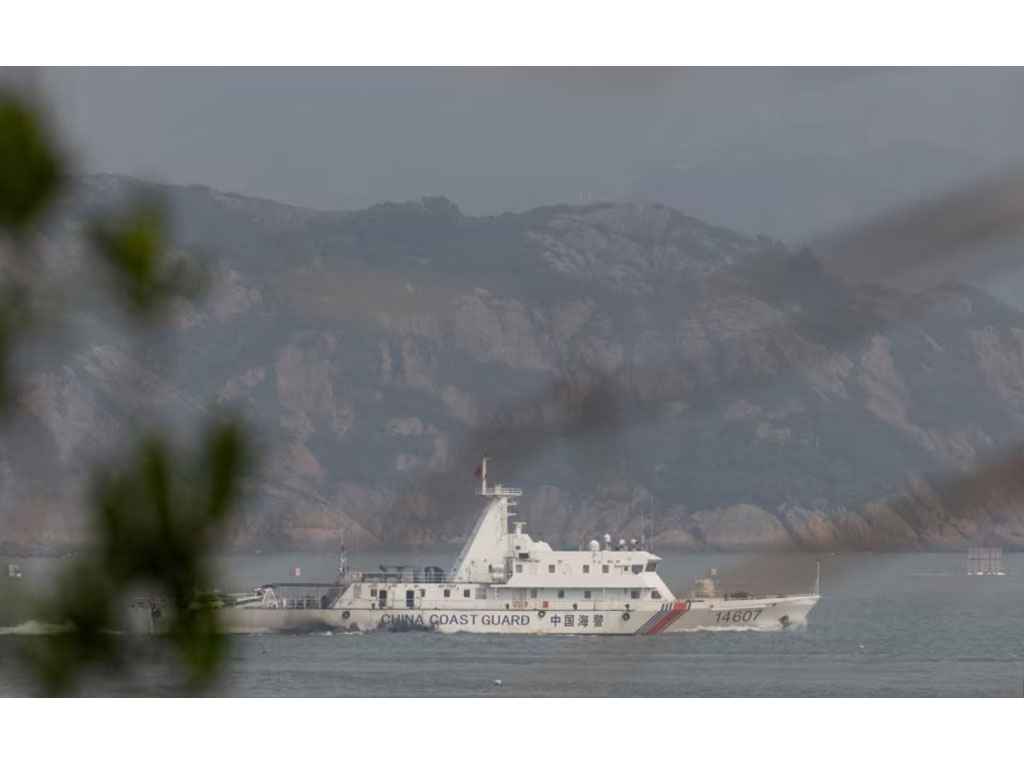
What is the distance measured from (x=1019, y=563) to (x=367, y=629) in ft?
267

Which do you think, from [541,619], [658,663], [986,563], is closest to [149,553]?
[658,663]

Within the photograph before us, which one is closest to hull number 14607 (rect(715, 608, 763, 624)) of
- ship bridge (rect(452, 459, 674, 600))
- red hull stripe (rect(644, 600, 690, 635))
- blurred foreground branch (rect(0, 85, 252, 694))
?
red hull stripe (rect(644, 600, 690, 635))

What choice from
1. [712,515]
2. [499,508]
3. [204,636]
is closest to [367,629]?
[499,508]

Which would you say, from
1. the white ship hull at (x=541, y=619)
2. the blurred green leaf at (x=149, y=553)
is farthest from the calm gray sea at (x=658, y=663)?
the blurred green leaf at (x=149, y=553)

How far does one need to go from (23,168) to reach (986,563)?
11032cm

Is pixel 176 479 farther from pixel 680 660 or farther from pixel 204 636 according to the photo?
pixel 680 660

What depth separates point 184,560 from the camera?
6.23 m

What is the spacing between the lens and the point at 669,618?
46.7 m

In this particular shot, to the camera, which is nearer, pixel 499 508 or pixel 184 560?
pixel 184 560

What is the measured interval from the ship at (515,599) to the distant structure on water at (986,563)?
60373 mm

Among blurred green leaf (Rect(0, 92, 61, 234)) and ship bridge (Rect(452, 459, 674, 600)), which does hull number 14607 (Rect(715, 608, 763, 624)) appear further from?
blurred green leaf (Rect(0, 92, 61, 234))

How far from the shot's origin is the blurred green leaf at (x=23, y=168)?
5781mm

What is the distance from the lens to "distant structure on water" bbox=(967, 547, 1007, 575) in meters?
107

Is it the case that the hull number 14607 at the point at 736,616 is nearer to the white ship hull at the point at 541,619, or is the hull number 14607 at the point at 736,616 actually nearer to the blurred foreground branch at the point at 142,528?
the white ship hull at the point at 541,619
